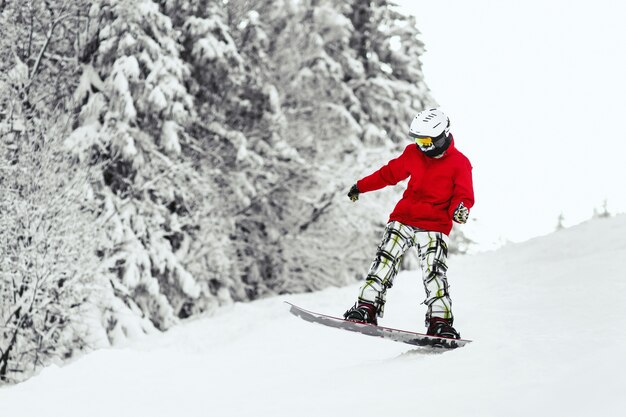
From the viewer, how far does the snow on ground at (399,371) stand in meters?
3.02

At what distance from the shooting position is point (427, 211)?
4965 mm

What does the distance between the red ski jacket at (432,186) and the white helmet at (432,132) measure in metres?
0.08

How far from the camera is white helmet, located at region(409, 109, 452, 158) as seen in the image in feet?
15.6

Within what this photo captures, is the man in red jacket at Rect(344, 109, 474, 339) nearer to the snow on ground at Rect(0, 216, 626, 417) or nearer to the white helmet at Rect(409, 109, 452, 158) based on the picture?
the white helmet at Rect(409, 109, 452, 158)

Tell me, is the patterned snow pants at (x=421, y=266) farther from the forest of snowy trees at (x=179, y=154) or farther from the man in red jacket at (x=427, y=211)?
the forest of snowy trees at (x=179, y=154)

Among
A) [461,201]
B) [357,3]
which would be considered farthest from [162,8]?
[461,201]

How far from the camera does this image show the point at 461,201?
4.71 metres

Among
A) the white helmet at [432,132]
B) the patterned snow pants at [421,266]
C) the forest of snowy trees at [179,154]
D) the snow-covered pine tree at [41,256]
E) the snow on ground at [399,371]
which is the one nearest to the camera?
the snow on ground at [399,371]

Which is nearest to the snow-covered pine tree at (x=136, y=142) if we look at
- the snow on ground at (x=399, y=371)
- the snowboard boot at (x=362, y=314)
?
the snow on ground at (x=399, y=371)

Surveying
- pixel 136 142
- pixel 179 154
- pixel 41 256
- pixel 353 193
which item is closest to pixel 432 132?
pixel 353 193

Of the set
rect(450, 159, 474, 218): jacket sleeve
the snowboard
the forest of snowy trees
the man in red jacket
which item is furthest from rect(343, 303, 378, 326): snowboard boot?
the forest of snowy trees

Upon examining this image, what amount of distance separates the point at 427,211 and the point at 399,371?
4.55 feet

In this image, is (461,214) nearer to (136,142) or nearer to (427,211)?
(427,211)

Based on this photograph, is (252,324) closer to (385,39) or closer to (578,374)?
(578,374)
